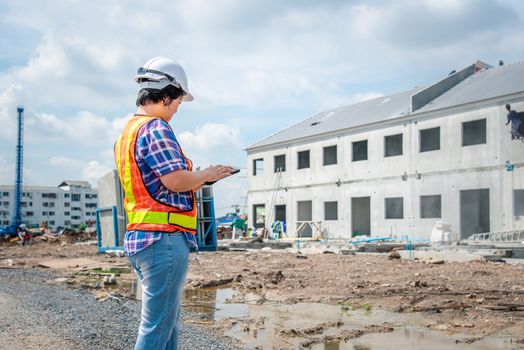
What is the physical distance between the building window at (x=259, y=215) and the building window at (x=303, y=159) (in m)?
4.56

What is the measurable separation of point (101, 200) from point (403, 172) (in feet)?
50.8

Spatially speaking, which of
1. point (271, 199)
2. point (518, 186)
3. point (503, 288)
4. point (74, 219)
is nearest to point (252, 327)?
point (503, 288)

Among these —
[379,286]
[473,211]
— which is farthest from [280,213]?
[379,286]

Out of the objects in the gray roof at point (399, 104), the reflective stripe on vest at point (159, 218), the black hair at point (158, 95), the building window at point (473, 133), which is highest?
the gray roof at point (399, 104)

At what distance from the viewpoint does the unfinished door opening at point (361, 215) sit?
1174 inches

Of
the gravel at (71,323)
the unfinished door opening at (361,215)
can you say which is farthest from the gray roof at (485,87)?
the gravel at (71,323)

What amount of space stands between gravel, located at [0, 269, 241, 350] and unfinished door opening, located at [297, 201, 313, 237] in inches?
928

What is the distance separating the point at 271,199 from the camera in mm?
35000

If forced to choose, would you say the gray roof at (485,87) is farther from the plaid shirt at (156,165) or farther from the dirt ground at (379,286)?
the plaid shirt at (156,165)

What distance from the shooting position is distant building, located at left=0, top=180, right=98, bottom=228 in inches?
3637

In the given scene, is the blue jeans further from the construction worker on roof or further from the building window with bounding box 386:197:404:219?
the building window with bounding box 386:197:404:219

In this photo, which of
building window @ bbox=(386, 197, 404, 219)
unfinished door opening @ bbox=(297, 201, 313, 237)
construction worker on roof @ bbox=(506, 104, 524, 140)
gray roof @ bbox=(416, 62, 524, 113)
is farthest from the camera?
unfinished door opening @ bbox=(297, 201, 313, 237)

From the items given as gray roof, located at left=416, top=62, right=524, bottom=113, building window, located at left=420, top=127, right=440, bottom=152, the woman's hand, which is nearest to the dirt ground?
the woman's hand

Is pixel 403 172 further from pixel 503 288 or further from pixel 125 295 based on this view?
pixel 125 295
